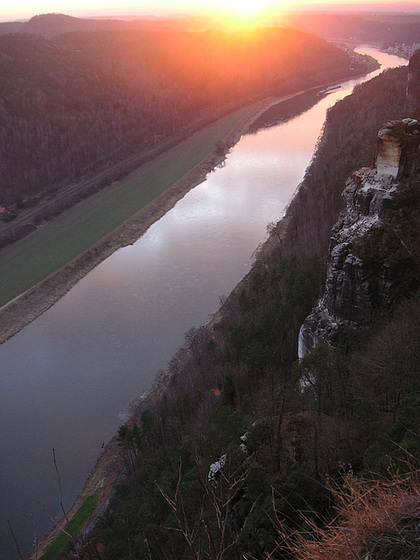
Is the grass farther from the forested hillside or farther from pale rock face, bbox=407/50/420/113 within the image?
pale rock face, bbox=407/50/420/113

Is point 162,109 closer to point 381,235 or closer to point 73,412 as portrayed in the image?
point 73,412

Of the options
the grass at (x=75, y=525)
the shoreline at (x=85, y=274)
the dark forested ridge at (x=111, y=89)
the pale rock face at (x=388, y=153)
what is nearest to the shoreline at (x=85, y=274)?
the shoreline at (x=85, y=274)

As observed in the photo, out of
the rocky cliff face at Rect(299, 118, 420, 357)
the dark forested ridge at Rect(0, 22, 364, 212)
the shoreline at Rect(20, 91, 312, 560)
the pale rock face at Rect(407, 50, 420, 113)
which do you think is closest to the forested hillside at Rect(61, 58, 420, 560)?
the rocky cliff face at Rect(299, 118, 420, 357)

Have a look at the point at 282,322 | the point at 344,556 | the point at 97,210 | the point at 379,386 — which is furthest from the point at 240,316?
the point at 97,210

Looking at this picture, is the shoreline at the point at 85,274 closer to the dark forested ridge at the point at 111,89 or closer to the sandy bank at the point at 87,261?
the sandy bank at the point at 87,261

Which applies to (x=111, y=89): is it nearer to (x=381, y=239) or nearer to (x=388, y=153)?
(x=388, y=153)

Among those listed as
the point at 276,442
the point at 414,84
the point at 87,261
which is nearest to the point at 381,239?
the point at 276,442
